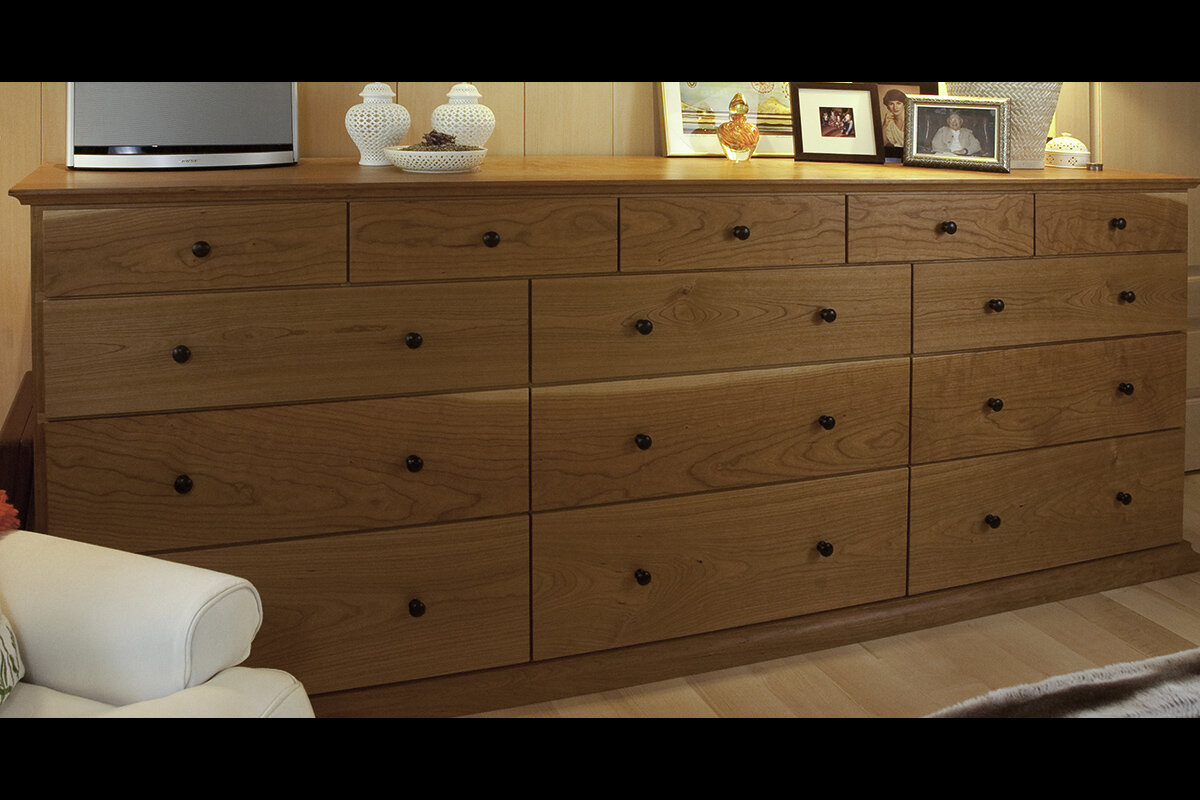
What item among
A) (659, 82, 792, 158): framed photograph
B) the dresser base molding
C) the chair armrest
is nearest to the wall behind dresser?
(659, 82, 792, 158): framed photograph

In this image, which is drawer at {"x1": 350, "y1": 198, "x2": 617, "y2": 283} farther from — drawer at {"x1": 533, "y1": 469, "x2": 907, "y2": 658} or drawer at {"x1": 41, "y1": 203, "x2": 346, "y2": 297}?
drawer at {"x1": 533, "y1": 469, "x2": 907, "y2": 658}

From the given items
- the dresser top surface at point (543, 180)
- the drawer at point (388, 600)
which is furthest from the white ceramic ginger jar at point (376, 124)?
the drawer at point (388, 600)

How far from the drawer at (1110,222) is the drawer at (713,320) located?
1.24ft

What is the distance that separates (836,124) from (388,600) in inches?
57.9

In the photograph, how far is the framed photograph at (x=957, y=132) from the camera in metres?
2.41

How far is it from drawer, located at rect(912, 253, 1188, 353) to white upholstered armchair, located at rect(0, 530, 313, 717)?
1.47m

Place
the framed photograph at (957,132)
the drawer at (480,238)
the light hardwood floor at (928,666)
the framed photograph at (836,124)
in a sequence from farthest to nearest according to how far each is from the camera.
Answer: the framed photograph at (836,124), the framed photograph at (957,132), the light hardwood floor at (928,666), the drawer at (480,238)

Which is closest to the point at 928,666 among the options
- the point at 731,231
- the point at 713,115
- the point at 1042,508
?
the point at 1042,508

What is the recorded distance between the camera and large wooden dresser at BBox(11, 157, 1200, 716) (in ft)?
5.83

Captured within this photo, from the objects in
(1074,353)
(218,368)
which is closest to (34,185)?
→ (218,368)

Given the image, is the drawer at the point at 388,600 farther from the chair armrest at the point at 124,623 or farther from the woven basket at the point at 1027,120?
the woven basket at the point at 1027,120

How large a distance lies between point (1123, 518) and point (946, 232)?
2.78 feet

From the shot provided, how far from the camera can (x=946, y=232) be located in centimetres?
227
